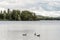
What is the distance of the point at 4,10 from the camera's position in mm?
7969

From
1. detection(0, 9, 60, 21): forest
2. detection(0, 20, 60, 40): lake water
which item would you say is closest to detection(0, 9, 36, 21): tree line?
detection(0, 9, 60, 21): forest

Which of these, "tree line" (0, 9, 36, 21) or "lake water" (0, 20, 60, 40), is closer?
"lake water" (0, 20, 60, 40)

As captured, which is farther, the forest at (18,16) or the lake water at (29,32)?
the forest at (18,16)

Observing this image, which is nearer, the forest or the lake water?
the lake water

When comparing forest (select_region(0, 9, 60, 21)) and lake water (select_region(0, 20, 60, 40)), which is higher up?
forest (select_region(0, 9, 60, 21))

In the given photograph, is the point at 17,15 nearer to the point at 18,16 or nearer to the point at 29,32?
the point at 18,16

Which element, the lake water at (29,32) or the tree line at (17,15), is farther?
the tree line at (17,15)

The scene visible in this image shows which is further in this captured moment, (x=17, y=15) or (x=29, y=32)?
(x=17, y=15)

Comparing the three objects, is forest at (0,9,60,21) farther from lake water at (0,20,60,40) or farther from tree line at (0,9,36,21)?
lake water at (0,20,60,40)

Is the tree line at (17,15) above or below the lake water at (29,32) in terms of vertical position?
above

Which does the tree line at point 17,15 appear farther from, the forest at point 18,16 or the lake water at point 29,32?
the lake water at point 29,32

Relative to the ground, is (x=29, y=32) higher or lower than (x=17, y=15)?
lower

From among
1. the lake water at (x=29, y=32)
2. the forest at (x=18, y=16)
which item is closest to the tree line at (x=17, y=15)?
the forest at (x=18, y=16)

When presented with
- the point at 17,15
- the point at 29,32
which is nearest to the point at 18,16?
the point at 17,15
